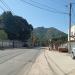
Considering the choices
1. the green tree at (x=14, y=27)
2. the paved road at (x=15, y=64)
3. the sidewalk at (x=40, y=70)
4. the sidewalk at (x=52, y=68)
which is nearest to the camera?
the sidewalk at (x=40, y=70)

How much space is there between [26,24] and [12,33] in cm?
1245

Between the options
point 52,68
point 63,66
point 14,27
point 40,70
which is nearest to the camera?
point 40,70

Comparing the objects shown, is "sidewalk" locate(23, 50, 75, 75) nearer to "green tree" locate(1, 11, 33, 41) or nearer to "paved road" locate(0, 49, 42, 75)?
"paved road" locate(0, 49, 42, 75)

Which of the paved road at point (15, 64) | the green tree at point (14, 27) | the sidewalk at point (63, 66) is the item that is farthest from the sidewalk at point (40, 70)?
the green tree at point (14, 27)

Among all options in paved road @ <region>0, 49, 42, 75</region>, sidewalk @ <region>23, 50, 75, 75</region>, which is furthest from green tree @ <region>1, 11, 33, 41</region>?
sidewalk @ <region>23, 50, 75, 75</region>

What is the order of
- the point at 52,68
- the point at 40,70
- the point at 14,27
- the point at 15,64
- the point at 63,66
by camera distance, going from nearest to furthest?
the point at 40,70, the point at 52,68, the point at 63,66, the point at 15,64, the point at 14,27

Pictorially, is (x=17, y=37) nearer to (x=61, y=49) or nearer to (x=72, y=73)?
(x=61, y=49)

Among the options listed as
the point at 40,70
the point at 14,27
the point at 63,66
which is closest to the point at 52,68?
the point at 63,66

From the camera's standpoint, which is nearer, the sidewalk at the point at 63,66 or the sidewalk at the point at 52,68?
the sidewalk at the point at 52,68

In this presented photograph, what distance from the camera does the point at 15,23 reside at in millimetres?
101625

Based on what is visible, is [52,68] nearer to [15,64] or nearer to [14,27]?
[15,64]

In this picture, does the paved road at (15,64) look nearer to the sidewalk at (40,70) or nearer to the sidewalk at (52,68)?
the sidewalk at (40,70)

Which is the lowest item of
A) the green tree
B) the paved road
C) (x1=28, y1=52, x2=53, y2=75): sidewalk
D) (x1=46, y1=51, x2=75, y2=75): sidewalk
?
(x1=46, y1=51, x2=75, y2=75): sidewalk

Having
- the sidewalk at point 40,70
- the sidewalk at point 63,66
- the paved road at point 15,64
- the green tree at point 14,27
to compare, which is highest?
the green tree at point 14,27
